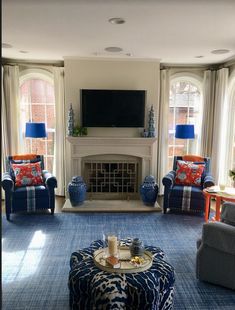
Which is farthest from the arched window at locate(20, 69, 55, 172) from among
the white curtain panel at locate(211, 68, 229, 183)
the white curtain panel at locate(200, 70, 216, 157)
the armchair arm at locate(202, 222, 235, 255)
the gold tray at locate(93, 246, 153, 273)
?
the armchair arm at locate(202, 222, 235, 255)

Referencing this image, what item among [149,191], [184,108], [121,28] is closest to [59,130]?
[149,191]

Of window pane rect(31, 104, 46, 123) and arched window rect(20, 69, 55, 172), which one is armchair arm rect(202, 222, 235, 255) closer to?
arched window rect(20, 69, 55, 172)

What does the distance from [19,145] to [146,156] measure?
253 centimetres

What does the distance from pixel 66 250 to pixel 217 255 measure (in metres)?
1.81

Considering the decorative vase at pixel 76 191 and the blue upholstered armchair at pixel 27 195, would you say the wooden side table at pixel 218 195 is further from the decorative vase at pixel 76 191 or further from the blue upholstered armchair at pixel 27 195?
the blue upholstered armchair at pixel 27 195

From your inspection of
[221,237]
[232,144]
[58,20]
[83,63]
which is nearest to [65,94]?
[83,63]

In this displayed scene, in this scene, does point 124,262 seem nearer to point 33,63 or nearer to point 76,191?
point 76,191

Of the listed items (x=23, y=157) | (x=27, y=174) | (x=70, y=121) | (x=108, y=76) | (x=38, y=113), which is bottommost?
(x=27, y=174)

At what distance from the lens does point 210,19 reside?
9.39 ft

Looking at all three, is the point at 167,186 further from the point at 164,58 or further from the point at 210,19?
the point at 210,19

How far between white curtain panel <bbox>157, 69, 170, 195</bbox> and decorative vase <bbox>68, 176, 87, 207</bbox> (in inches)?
65.6

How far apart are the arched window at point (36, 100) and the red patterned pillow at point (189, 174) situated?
264 cm

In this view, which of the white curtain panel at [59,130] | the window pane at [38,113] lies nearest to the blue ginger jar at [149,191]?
the white curtain panel at [59,130]

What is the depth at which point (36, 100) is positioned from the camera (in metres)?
5.69
